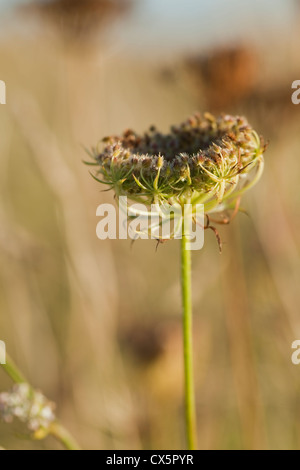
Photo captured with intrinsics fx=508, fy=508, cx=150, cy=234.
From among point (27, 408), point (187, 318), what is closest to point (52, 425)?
point (27, 408)

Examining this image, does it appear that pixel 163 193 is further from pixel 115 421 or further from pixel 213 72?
pixel 115 421

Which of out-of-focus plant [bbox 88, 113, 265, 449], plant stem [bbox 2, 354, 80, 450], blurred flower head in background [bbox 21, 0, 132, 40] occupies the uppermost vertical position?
blurred flower head in background [bbox 21, 0, 132, 40]

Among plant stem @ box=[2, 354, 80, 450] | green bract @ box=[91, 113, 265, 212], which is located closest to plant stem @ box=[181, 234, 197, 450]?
green bract @ box=[91, 113, 265, 212]

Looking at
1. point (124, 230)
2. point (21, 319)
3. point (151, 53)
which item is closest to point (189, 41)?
point (151, 53)

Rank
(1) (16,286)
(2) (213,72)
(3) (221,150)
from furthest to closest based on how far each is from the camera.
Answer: (1) (16,286)
(2) (213,72)
(3) (221,150)

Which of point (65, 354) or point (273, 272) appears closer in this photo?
point (273, 272)

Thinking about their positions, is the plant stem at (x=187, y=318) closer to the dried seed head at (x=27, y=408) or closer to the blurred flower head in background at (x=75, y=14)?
the dried seed head at (x=27, y=408)

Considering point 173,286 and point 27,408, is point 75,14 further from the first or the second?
point 27,408

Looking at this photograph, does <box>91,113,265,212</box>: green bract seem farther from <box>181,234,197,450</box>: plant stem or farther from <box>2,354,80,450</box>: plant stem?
<box>2,354,80,450</box>: plant stem

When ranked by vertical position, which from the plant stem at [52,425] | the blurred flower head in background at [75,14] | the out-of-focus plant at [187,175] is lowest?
the plant stem at [52,425]

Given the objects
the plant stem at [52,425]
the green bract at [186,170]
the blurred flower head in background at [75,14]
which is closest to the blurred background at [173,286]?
the blurred flower head in background at [75,14]

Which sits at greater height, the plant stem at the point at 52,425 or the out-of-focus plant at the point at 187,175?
the out-of-focus plant at the point at 187,175
